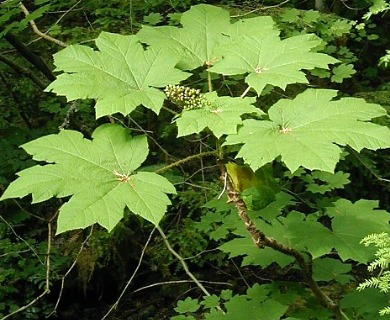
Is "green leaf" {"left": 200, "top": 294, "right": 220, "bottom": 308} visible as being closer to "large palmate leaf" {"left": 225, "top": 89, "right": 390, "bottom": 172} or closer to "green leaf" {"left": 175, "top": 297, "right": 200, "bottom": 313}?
"green leaf" {"left": 175, "top": 297, "right": 200, "bottom": 313}

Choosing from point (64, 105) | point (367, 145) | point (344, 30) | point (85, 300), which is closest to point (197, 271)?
point (85, 300)

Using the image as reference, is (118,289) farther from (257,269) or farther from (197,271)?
(257,269)

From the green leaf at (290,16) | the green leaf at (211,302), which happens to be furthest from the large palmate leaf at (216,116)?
the green leaf at (290,16)

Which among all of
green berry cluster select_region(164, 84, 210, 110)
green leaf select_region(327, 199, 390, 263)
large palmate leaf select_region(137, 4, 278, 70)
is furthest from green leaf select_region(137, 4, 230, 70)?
green leaf select_region(327, 199, 390, 263)

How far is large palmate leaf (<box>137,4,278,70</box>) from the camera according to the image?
72.4 inches

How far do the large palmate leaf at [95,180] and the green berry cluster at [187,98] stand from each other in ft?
0.55

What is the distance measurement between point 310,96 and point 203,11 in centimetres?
61

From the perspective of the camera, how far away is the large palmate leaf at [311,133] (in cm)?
142

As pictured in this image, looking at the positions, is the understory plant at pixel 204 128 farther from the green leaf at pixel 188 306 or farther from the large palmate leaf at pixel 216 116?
the green leaf at pixel 188 306

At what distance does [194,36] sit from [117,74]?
38 cm

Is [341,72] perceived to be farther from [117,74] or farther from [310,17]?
[117,74]

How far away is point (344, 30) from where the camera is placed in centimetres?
336

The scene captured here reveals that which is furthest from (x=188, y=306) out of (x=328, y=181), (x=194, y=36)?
(x=194, y=36)

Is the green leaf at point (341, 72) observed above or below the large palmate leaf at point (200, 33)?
below
